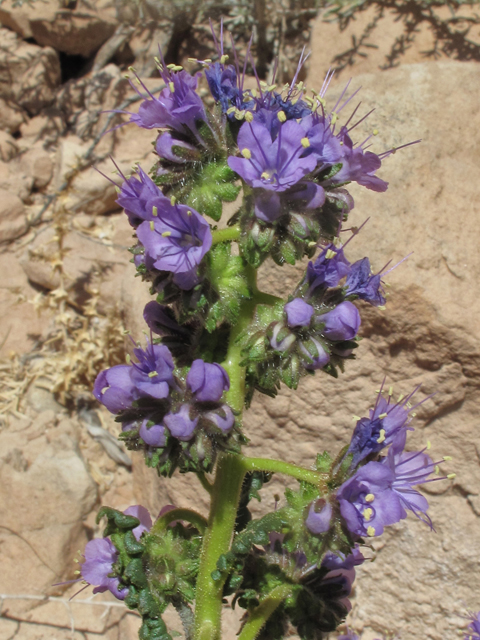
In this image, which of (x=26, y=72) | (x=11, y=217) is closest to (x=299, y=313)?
(x=11, y=217)

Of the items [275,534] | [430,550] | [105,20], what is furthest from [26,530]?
[105,20]

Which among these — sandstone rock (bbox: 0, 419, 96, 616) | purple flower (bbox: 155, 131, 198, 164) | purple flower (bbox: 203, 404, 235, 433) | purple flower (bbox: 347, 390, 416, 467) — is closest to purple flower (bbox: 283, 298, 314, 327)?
purple flower (bbox: 203, 404, 235, 433)

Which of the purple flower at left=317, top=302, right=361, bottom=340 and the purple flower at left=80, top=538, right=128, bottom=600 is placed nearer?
the purple flower at left=317, top=302, right=361, bottom=340

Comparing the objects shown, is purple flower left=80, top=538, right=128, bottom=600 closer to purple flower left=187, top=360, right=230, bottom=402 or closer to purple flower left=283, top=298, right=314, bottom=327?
purple flower left=187, top=360, right=230, bottom=402

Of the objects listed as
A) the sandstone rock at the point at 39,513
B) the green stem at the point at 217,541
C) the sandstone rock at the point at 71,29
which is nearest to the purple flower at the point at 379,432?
the green stem at the point at 217,541

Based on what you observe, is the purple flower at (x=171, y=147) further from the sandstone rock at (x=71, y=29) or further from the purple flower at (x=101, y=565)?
the sandstone rock at (x=71, y=29)

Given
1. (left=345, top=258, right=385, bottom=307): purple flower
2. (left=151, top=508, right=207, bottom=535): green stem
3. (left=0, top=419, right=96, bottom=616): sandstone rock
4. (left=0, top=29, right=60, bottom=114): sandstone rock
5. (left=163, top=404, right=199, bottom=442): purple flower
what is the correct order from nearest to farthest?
(left=163, top=404, right=199, bottom=442): purple flower < (left=345, top=258, right=385, bottom=307): purple flower < (left=151, top=508, right=207, bottom=535): green stem < (left=0, top=419, right=96, bottom=616): sandstone rock < (left=0, top=29, right=60, bottom=114): sandstone rock

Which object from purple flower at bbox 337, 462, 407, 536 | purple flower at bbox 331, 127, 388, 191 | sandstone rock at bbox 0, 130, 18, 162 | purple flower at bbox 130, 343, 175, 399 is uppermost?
purple flower at bbox 331, 127, 388, 191
